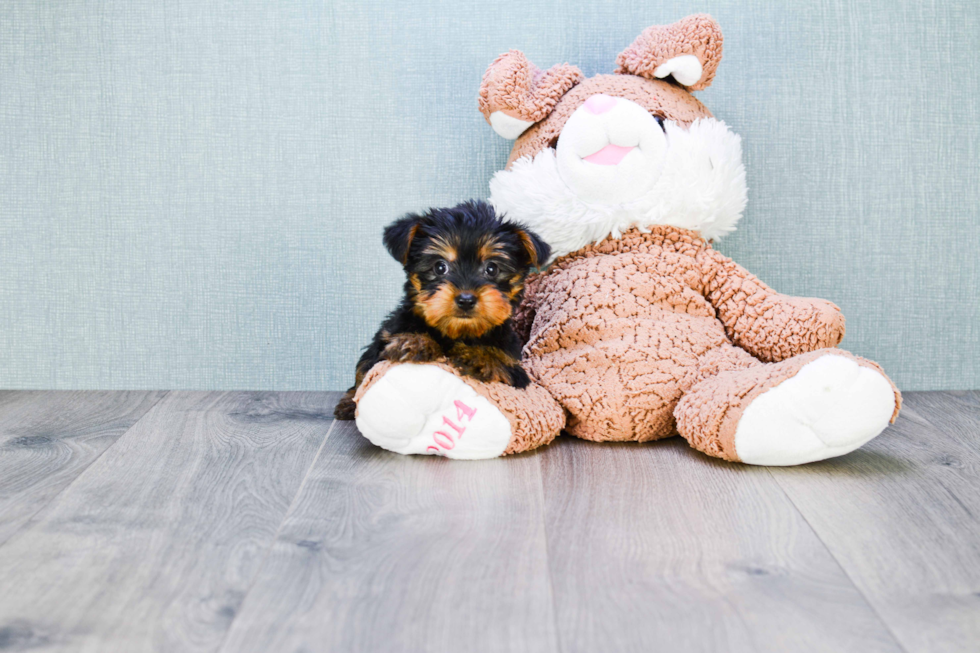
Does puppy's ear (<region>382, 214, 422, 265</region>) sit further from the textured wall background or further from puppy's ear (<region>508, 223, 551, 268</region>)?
the textured wall background

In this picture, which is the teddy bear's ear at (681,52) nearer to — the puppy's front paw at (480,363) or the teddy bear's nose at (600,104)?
the teddy bear's nose at (600,104)

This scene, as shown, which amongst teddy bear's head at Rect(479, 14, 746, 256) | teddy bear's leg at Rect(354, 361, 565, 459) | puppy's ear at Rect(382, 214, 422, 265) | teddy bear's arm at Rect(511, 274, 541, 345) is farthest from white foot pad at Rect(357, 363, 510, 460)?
teddy bear's head at Rect(479, 14, 746, 256)

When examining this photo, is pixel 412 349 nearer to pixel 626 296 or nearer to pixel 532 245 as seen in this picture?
pixel 532 245

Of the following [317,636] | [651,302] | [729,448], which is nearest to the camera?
[317,636]

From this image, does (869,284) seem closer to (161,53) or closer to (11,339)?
(161,53)

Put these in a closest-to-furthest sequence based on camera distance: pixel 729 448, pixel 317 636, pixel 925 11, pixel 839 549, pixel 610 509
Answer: pixel 317 636 → pixel 839 549 → pixel 610 509 → pixel 729 448 → pixel 925 11

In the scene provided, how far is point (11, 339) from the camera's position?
2.22 meters

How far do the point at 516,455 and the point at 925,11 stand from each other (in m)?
1.70

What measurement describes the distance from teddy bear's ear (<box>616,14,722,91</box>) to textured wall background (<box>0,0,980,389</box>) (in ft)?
0.97

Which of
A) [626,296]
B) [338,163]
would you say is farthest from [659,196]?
[338,163]

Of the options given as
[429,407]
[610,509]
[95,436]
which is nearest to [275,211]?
[95,436]

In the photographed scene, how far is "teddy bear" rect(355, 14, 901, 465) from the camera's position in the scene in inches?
59.1

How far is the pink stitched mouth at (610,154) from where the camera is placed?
1.74 meters

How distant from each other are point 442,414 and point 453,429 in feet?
0.12
